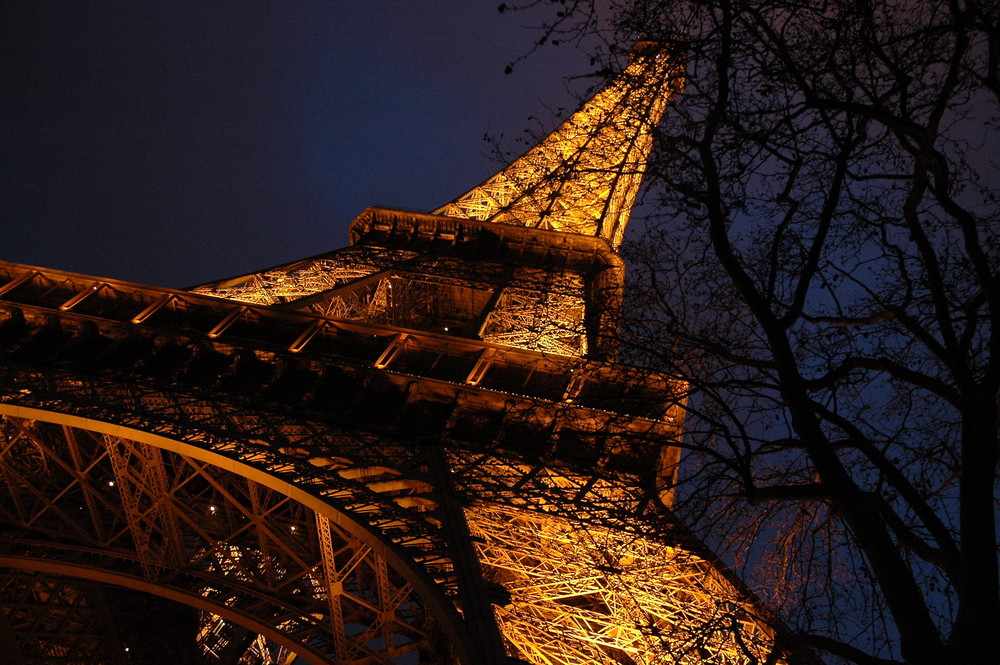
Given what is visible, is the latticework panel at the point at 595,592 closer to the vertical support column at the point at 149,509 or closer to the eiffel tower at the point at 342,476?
the eiffel tower at the point at 342,476

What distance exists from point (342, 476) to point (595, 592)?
4026 mm

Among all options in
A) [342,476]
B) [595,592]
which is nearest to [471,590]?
[595,592]

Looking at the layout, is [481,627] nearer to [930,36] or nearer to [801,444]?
[801,444]

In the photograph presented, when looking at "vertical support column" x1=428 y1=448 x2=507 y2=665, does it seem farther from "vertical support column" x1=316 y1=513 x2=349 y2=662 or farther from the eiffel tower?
"vertical support column" x1=316 y1=513 x2=349 y2=662

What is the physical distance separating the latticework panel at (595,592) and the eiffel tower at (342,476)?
0.04 meters

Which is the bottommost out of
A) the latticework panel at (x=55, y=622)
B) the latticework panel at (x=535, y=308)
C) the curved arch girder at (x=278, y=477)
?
the latticework panel at (x=55, y=622)

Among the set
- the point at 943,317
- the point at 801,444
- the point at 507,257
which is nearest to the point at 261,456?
the point at 801,444

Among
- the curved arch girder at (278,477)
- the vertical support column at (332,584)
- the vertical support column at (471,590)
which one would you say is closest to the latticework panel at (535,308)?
the curved arch girder at (278,477)

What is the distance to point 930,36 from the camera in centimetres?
668

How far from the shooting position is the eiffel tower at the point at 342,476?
9.25 metres

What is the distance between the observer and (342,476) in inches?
490

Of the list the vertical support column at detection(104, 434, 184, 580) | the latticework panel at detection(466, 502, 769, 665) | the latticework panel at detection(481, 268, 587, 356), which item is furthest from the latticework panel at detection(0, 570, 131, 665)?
the latticework panel at detection(466, 502, 769, 665)

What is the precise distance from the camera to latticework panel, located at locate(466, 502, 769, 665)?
353 inches

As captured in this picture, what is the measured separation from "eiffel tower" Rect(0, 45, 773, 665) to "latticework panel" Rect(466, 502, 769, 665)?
0.04 meters
